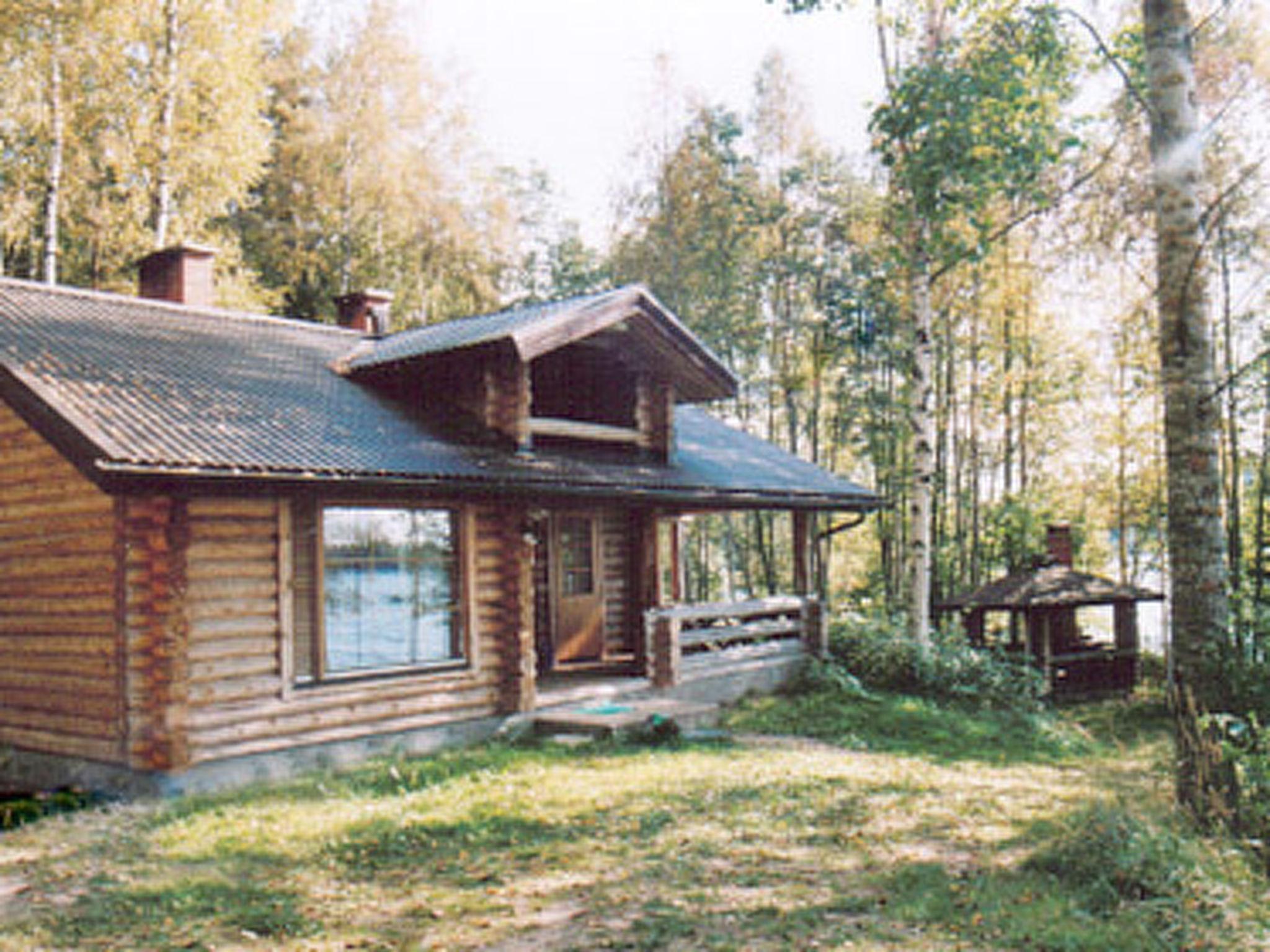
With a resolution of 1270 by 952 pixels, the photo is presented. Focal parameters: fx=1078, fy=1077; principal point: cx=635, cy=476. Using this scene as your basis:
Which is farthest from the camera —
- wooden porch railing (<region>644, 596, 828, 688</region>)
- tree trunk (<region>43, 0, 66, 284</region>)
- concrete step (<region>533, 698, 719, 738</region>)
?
tree trunk (<region>43, 0, 66, 284</region>)

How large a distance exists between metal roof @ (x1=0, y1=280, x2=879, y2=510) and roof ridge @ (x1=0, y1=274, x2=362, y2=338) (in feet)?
0.09

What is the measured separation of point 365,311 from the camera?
15.5m

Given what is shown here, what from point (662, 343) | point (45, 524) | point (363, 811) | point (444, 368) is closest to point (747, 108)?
point (662, 343)

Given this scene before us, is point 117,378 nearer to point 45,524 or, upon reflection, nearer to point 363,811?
point 45,524

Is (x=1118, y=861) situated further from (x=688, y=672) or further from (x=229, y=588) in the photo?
(x=688, y=672)

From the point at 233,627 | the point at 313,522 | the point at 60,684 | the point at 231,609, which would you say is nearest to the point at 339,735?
the point at 233,627

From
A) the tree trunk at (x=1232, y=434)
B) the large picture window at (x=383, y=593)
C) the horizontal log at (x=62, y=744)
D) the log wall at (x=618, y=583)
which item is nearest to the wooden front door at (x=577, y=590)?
the log wall at (x=618, y=583)

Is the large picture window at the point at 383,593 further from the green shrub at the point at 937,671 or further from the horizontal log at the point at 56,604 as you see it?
the green shrub at the point at 937,671

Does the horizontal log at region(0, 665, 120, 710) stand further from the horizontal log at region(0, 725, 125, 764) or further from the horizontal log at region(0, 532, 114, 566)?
the horizontal log at region(0, 532, 114, 566)

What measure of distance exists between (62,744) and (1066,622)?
1465 centimetres

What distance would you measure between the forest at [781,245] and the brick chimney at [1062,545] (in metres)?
2.68

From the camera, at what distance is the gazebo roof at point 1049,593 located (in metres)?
17.0

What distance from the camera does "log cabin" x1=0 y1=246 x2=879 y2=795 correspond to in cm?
880

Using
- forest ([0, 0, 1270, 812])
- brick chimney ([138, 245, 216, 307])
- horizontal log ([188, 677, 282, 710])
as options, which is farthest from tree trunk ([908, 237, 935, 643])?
brick chimney ([138, 245, 216, 307])
